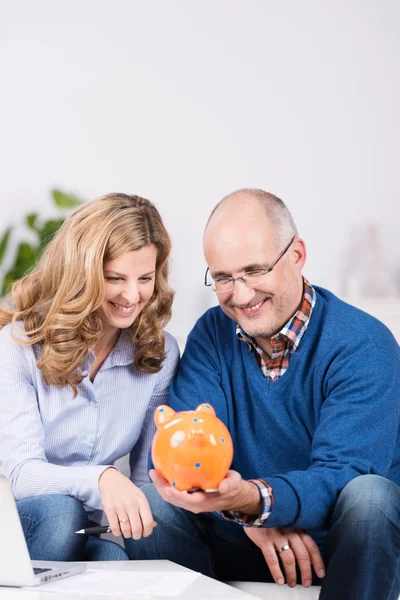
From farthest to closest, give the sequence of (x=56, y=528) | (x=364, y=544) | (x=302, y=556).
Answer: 1. (x=56, y=528)
2. (x=302, y=556)
3. (x=364, y=544)

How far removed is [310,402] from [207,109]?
191cm

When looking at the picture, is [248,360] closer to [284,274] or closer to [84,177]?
[284,274]

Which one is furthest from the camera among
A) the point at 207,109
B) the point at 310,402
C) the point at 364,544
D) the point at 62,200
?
the point at 207,109

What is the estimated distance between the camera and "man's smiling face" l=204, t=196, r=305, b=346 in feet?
5.94

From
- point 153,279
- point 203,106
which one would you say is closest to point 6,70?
point 203,106

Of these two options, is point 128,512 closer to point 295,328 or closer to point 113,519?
point 113,519

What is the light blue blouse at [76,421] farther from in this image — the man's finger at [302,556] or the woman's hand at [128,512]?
the man's finger at [302,556]

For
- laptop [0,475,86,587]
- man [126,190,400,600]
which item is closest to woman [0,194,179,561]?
man [126,190,400,600]

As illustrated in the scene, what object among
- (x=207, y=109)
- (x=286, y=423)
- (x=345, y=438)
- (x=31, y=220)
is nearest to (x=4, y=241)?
(x=31, y=220)

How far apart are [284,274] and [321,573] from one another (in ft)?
2.20

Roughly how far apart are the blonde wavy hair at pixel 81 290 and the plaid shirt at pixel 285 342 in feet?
0.97

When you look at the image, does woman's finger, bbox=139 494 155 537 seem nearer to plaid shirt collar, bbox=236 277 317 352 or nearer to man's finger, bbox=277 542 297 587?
man's finger, bbox=277 542 297 587

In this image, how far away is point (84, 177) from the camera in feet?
11.0

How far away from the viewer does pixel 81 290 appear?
6.13ft
